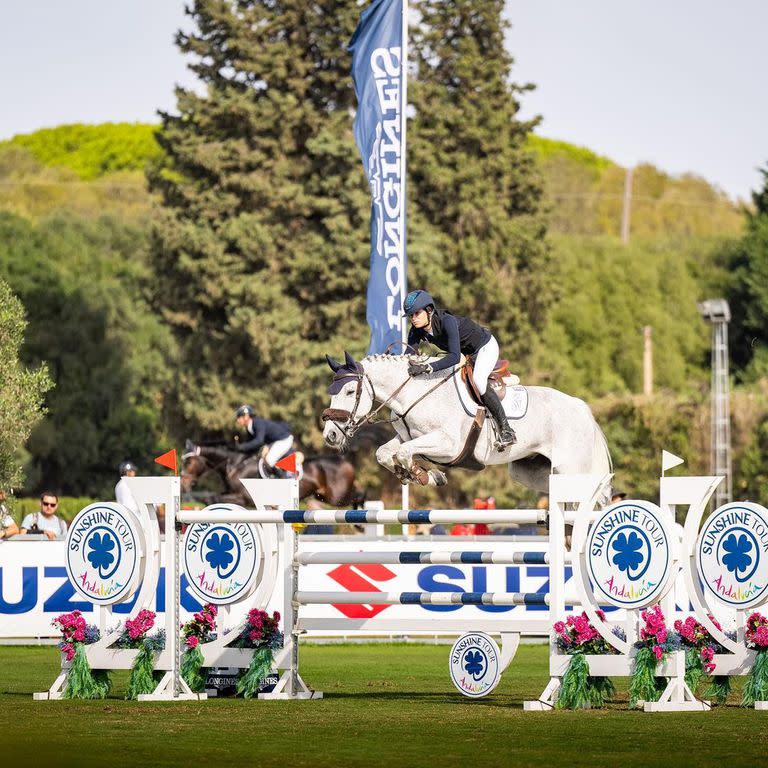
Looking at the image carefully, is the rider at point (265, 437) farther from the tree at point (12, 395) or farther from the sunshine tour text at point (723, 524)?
the sunshine tour text at point (723, 524)

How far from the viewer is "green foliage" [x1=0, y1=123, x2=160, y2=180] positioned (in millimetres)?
82812

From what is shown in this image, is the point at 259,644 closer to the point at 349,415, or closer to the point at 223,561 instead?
the point at 223,561

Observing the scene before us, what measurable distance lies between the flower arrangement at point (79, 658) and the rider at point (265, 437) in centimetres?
1185

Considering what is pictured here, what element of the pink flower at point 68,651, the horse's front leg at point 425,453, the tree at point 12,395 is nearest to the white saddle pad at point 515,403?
the horse's front leg at point 425,453

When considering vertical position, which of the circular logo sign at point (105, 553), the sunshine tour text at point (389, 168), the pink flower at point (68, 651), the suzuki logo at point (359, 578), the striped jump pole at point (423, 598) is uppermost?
the sunshine tour text at point (389, 168)

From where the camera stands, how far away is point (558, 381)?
1630 inches

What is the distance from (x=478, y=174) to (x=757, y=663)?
2914 centimetres

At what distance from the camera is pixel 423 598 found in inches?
380

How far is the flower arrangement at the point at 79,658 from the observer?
9852 millimetres

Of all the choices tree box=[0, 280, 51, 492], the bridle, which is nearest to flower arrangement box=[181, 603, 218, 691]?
the bridle

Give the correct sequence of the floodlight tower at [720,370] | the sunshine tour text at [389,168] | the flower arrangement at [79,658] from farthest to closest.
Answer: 1. the floodlight tower at [720,370]
2. the sunshine tour text at [389,168]
3. the flower arrangement at [79,658]

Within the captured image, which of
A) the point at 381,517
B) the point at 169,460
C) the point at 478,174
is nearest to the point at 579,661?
the point at 381,517

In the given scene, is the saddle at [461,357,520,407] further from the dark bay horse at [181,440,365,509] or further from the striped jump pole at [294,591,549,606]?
the dark bay horse at [181,440,365,509]

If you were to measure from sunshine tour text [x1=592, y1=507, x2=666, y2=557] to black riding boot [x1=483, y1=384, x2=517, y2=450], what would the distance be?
3.21 metres
